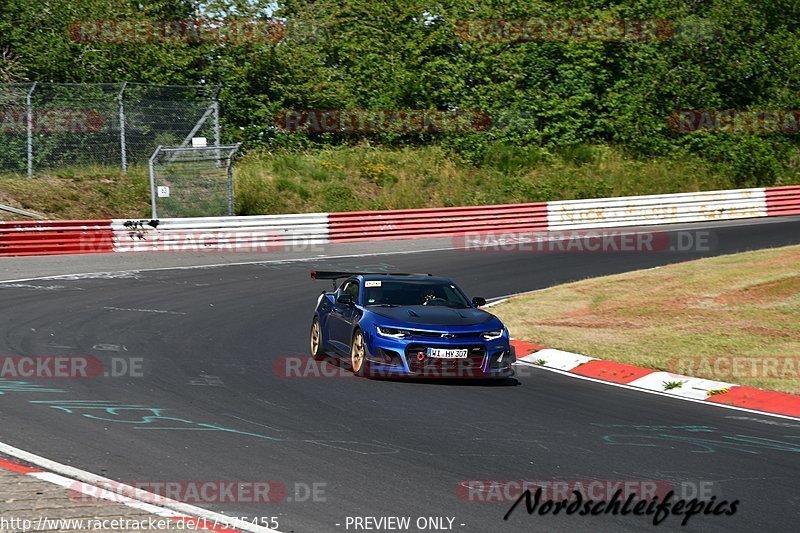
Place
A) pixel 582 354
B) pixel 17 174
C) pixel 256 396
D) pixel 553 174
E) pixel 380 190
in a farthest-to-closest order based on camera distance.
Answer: pixel 553 174 < pixel 380 190 < pixel 17 174 < pixel 582 354 < pixel 256 396

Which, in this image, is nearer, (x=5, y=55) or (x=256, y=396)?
(x=256, y=396)

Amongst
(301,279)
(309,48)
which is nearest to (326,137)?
(309,48)

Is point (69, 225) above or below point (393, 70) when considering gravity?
below

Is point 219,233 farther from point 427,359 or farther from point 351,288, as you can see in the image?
point 427,359

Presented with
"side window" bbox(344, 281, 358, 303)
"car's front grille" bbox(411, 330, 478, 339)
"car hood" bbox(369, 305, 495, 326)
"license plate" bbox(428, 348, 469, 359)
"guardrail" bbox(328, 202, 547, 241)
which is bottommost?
"license plate" bbox(428, 348, 469, 359)

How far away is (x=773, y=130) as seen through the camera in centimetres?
4403

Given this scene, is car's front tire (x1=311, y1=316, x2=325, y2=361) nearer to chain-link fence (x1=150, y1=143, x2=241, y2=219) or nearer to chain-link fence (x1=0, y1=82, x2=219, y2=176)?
chain-link fence (x1=150, y1=143, x2=241, y2=219)

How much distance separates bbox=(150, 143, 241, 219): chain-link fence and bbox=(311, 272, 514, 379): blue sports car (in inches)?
624

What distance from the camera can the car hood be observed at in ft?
42.1

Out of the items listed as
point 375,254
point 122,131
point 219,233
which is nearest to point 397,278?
point 375,254

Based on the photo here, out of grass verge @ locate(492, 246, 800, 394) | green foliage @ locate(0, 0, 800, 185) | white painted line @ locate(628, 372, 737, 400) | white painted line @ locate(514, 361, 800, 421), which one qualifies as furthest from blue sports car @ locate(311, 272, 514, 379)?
green foliage @ locate(0, 0, 800, 185)

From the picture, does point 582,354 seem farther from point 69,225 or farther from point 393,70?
point 393,70

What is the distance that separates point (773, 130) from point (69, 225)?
3033cm

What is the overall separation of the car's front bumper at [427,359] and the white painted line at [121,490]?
16.4ft
